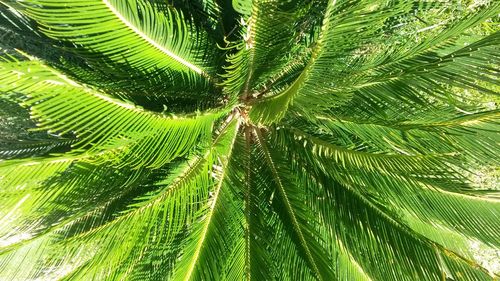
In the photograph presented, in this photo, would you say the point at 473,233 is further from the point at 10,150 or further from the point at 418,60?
the point at 10,150

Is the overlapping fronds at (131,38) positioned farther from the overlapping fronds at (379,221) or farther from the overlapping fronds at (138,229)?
the overlapping fronds at (379,221)

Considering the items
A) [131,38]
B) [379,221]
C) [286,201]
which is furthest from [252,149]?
[131,38]

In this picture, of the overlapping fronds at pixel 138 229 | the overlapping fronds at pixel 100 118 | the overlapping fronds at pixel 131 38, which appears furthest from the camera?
the overlapping fronds at pixel 138 229

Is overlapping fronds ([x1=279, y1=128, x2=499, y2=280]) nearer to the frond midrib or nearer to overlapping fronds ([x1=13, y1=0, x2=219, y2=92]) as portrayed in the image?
the frond midrib

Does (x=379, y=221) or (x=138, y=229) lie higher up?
(x=379, y=221)

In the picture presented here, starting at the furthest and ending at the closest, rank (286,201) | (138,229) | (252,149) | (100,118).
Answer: (252,149) → (286,201) → (138,229) → (100,118)

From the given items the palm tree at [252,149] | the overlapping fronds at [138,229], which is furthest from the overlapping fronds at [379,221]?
the overlapping fronds at [138,229]

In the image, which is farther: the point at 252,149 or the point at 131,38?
the point at 252,149

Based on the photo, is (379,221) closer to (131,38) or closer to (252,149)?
(252,149)
